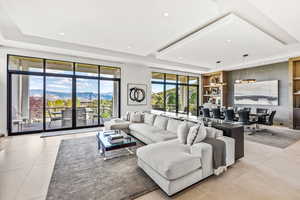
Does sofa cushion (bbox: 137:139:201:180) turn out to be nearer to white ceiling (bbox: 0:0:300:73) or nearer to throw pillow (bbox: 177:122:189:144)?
throw pillow (bbox: 177:122:189:144)

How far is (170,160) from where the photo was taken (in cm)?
196

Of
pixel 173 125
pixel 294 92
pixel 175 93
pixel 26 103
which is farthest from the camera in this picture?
pixel 175 93

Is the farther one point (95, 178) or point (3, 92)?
point (3, 92)

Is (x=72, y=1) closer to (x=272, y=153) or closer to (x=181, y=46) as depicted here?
(x=181, y=46)

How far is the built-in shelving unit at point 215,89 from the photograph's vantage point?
29.3ft

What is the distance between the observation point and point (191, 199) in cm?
188

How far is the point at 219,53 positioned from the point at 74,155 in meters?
Result: 6.21

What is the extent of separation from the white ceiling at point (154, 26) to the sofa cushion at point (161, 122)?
2469 mm

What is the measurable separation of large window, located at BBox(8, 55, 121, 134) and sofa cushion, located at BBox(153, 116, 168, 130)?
126 inches

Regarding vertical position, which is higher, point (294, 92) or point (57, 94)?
point (294, 92)

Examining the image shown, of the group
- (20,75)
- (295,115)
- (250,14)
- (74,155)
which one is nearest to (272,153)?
(250,14)

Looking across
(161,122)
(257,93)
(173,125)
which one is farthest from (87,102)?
(257,93)

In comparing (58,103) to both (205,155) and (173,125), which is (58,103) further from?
(205,155)

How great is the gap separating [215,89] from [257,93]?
2.60 meters
